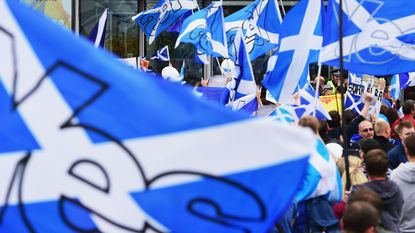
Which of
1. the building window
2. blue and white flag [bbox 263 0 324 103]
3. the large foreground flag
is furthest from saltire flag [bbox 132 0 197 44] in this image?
the large foreground flag

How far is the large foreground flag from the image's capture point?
3.65 metres

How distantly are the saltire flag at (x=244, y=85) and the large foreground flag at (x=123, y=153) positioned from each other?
5628 mm

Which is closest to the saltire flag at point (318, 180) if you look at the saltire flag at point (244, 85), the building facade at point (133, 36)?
the saltire flag at point (244, 85)

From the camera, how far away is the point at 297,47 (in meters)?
8.20

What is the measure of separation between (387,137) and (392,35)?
137cm

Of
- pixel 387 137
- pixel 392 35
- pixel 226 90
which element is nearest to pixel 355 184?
pixel 392 35

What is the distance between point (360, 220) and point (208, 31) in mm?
8706

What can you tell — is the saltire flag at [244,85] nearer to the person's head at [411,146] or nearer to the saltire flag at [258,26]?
the saltire flag at [258,26]

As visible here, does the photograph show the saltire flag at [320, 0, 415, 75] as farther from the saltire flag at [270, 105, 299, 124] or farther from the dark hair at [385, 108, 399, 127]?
the dark hair at [385, 108, 399, 127]

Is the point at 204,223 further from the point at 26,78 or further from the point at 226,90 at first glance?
the point at 226,90

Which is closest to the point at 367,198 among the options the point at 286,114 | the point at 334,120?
the point at 286,114

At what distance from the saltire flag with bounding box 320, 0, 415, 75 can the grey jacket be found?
50.5 inches

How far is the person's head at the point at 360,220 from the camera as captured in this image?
4.27 metres

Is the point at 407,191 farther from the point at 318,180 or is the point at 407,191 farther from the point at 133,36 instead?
the point at 133,36
